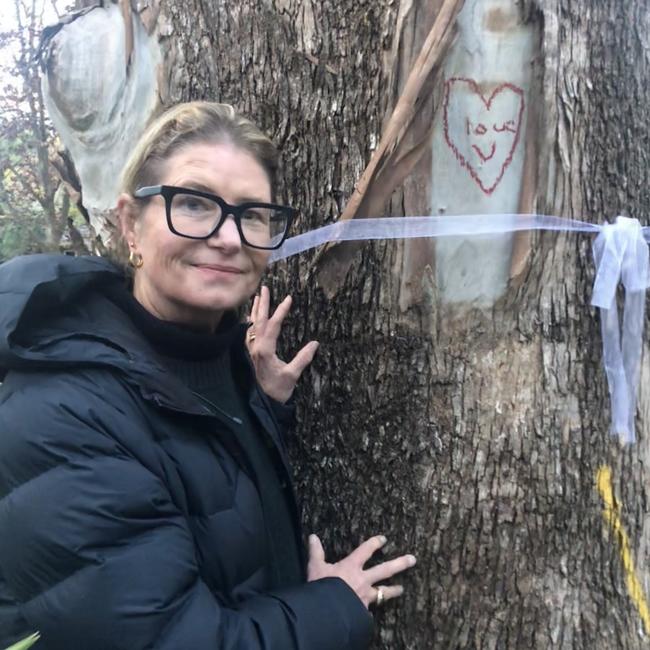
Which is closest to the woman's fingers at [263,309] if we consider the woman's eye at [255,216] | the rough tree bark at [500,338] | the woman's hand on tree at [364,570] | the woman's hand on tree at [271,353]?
the woman's hand on tree at [271,353]

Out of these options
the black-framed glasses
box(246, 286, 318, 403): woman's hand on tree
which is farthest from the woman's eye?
box(246, 286, 318, 403): woman's hand on tree

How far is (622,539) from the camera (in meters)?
1.78

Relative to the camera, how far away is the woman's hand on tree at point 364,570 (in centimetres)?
177

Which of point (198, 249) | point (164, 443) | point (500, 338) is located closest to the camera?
point (164, 443)

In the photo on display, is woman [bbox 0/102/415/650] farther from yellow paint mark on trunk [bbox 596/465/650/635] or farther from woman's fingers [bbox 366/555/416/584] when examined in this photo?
yellow paint mark on trunk [bbox 596/465/650/635]

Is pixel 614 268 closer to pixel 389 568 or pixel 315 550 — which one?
pixel 389 568

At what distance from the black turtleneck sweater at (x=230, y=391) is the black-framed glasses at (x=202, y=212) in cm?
21

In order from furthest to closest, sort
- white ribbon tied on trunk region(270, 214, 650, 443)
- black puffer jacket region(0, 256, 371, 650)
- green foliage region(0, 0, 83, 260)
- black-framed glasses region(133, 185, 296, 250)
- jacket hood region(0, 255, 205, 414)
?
green foliage region(0, 0, 83, 260), white ribbon tied on trunk region(270, 214, 650, 443), black-framed glasses region(133, 185, 296, 250), jacket hood region(0, 255, 205, 414), black puffer jacket region(0, 256, 371, 650)

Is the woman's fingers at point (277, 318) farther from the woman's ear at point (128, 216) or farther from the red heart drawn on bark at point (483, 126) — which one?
the red heart drawn on bark at point (483, 126)

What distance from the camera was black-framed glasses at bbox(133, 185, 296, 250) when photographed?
1.54m

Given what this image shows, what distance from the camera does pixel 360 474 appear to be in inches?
74.7

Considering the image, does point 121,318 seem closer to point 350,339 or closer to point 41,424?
point 41,424

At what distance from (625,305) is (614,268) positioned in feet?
0.34

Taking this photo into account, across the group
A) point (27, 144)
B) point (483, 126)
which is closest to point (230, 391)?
point (483, 126)
